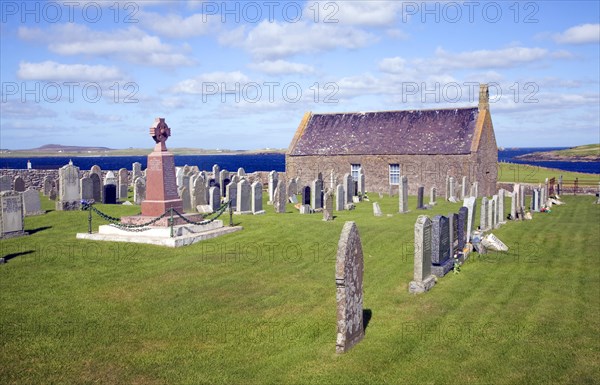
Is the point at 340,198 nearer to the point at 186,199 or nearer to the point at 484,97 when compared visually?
the point at 186,199

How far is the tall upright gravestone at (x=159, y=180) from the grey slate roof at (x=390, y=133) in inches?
895

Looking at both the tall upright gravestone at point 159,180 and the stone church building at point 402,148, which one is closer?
the tall upright gravestone at point 159,180

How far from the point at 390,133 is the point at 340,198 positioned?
14634 millimetres

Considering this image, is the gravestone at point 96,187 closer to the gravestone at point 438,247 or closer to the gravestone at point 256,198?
the gravestone at point 256,198

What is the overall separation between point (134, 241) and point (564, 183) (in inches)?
1448

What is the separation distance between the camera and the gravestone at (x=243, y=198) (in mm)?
23344

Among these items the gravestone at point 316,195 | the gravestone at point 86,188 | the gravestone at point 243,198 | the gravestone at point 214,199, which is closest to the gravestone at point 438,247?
the gravestone at point 243,198

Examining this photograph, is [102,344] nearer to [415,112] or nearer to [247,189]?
[247,189]

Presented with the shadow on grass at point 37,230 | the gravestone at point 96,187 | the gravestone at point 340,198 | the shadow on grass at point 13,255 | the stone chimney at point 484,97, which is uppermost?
the stone chimney at point 484,97

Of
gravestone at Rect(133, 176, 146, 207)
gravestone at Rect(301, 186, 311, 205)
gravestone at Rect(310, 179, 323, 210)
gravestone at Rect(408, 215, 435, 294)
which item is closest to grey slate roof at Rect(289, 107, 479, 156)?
gravestone at Rect(310, 179, 323, 210)

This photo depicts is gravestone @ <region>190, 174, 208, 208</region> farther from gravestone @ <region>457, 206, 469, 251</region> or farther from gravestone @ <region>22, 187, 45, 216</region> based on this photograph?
gravestone @ <region>457, 206, 469, 251</region>

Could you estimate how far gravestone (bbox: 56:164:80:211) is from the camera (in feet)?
78.8

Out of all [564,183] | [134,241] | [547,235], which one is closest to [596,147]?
[564,183]

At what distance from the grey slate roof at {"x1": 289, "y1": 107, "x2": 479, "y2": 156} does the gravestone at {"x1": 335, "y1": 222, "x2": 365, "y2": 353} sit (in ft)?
93.5
